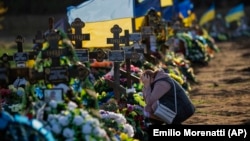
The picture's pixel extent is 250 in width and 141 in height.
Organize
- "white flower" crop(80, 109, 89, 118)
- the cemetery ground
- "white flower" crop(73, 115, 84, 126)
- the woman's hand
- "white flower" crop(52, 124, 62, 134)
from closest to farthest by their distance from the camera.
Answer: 1. "white flower" crop(52, 124, 62, 134)
2. "white flower" crop(73, 115, 84, 126)
3. "white flower" crop(80, 109, 89, 118)
4. the woman's hand
5. the cemetery ground

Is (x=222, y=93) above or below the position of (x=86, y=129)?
below

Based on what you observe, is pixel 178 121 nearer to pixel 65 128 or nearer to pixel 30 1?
pixel 65 128

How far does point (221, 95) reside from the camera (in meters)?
19.0

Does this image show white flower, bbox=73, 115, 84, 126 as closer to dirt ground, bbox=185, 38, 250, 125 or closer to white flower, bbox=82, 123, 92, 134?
white flower, bbox=82, 123, 92, 134

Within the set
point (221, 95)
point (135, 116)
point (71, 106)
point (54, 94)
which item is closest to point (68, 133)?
point (71, 106)

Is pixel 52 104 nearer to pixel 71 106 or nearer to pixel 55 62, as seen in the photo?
pixel 71 106

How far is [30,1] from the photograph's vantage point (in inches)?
2736

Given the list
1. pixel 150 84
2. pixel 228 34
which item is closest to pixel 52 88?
pixel 150 84

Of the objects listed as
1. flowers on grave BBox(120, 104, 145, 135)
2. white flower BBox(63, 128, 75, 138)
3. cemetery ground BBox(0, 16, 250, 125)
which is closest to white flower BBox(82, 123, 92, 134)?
white flower BBox(63, 128, 75, 138)

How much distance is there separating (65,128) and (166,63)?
11.8m

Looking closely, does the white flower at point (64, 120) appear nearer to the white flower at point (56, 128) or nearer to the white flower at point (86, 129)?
the white flower at point (56, 128)

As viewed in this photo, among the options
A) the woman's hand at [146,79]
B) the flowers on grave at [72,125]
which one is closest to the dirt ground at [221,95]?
the woman's hand at [146,79]

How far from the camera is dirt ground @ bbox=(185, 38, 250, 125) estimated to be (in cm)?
1466

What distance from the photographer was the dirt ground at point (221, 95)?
14.7 meters
